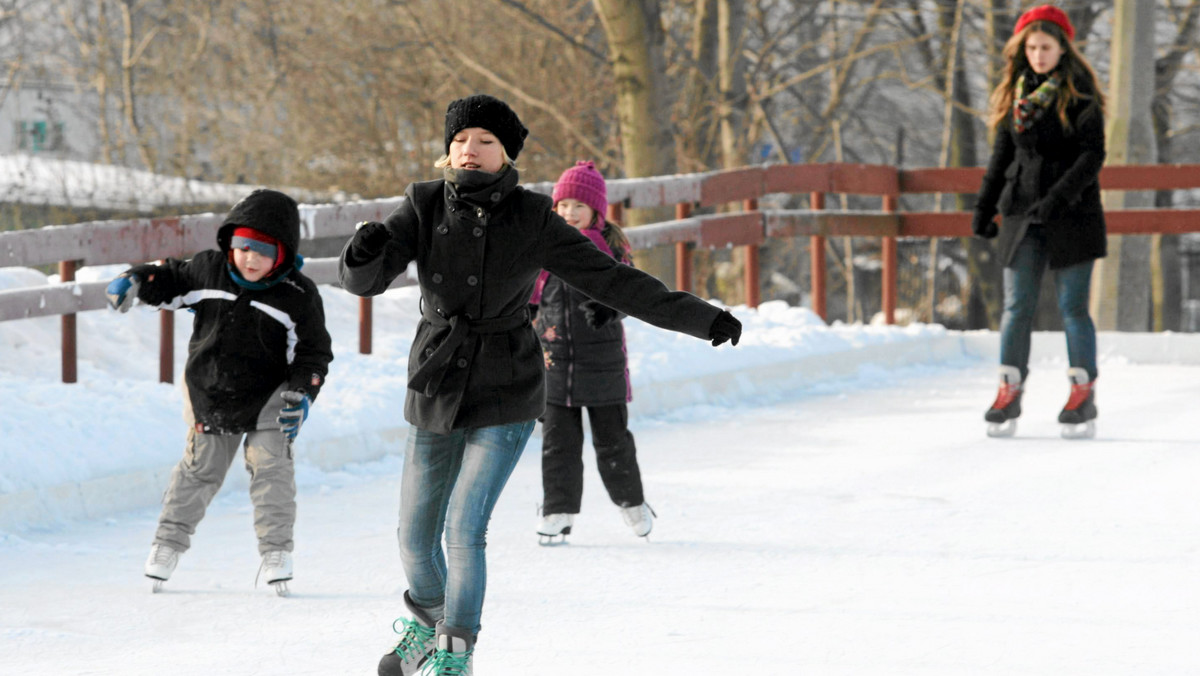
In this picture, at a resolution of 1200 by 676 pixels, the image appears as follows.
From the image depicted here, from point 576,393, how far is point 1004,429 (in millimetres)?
3131

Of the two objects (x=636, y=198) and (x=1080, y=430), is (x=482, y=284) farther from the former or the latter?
(x=636, y=198)

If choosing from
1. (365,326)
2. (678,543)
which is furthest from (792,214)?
(678,543)

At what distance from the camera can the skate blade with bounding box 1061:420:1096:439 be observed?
7.58 meters

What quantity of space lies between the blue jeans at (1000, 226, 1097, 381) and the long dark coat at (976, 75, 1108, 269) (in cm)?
6

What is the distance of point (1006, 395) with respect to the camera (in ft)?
25.1

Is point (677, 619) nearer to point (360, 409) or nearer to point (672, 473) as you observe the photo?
point (672, 473)

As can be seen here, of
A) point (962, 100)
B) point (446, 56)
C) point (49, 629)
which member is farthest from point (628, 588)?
point (962, 100)

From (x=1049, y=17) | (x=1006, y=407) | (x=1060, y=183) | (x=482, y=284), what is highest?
(x=1049, y=17)

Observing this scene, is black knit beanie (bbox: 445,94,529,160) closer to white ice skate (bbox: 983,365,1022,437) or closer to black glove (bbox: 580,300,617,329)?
black glove (bbox: 580,300,617,329)

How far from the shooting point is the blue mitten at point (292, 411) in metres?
4.52

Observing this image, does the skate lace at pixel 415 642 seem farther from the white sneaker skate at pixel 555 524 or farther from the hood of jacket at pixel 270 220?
the white sneaker skate at pixel 555 524

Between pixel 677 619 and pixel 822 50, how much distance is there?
28143 millimetres

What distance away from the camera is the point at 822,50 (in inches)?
1236

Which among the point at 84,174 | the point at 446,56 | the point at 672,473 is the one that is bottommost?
the point at 672,473
